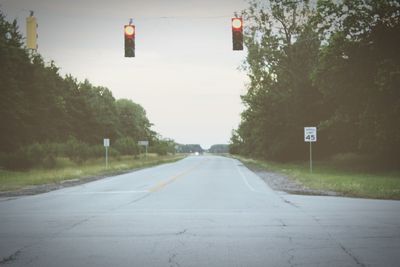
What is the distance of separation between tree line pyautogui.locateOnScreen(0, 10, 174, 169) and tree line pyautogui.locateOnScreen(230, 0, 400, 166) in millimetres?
22280

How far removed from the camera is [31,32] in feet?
41.9

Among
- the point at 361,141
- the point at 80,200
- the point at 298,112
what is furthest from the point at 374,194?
the point at 298,112

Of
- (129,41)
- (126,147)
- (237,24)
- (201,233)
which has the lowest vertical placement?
(201,233)

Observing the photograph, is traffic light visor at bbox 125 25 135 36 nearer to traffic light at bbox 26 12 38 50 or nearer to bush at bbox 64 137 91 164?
traffic light at bbox 26 12 38 50

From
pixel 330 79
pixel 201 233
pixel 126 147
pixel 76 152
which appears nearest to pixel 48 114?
pixel 126 147

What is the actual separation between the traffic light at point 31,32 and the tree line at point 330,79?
943 centimetres

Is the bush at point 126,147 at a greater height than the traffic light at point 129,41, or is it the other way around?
the traffic light at point 129,41

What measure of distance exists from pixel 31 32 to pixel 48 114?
2543 inches

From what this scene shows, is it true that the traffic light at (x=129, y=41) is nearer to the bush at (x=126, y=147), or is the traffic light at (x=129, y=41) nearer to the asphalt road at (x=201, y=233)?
the asphalt road at (x=201, y=233)

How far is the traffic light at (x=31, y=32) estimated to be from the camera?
1256 centimetres

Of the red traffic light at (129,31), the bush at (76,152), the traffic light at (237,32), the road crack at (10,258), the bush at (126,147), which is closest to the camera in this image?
the road crack at (10,258)

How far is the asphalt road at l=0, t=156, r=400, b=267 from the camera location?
6.51 metres

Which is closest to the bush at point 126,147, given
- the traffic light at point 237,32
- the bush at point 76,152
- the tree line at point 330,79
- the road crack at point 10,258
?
the bush at point 76,152

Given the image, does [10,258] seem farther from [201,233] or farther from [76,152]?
[76,152]
